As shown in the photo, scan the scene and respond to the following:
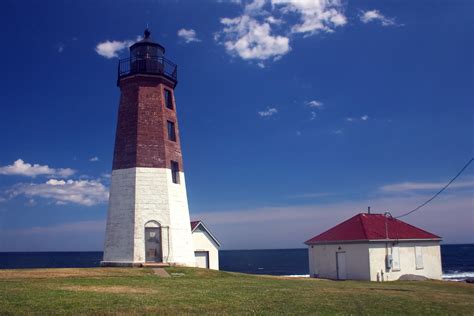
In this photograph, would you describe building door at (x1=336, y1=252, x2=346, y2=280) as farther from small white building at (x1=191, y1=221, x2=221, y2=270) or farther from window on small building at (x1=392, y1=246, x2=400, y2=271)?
small white building at (x1=191, y1=221, x2=221, y2=270)

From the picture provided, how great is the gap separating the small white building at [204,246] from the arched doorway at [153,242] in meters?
6.84

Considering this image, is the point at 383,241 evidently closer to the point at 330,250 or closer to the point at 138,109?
the point at 330,250

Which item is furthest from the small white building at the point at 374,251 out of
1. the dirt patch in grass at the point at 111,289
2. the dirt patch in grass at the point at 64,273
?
the dirt patch in grass at the point at 111,289

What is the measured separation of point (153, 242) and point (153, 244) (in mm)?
101

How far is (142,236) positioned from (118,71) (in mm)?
9385

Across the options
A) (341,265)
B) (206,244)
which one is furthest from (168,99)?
(341,265)

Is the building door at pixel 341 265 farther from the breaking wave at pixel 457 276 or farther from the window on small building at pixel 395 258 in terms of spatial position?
the breaking wave at pixel 457 276

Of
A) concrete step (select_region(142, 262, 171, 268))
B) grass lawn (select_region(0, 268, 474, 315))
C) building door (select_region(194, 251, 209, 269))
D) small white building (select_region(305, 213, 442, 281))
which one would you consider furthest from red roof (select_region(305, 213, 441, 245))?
concrete step (select_region(142, 262, 171, 268))

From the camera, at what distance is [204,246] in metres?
32.4

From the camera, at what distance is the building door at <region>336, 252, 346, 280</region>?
30.0 m

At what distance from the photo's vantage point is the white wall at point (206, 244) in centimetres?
3189

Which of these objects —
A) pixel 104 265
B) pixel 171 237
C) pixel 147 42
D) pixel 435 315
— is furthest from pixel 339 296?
pixel 147 42

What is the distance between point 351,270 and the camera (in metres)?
29.6

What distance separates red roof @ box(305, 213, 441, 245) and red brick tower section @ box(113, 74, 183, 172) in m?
11.1
